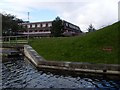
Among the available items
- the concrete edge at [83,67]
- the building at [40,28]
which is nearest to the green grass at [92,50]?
the concrete edge at [83,67]

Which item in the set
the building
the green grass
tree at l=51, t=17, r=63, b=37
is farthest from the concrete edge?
the building

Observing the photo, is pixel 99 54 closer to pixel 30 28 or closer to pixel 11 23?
pixel 11 23

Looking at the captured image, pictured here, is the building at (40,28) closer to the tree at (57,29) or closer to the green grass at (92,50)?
the tree at (57,29)

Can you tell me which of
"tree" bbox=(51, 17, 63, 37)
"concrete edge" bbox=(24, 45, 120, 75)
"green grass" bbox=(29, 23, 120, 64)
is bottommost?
"concrete edge" bbox=(24, 45, 120, 75)

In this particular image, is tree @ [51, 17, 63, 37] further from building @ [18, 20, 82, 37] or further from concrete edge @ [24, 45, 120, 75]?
concrete edge @ [24, 45, 120, 75]

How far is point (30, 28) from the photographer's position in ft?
344

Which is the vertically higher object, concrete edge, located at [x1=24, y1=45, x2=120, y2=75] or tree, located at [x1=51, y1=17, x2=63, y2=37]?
tree, located at [x1=51, y1=17, x2=63, y2=37]

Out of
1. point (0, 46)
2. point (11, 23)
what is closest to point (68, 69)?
point (0, 46)

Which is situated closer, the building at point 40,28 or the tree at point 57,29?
the tree at point 57,29

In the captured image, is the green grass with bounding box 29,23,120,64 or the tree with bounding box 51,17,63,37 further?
the tree with bounding box 51,17,63,37

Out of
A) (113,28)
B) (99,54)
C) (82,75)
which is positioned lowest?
(82,75)

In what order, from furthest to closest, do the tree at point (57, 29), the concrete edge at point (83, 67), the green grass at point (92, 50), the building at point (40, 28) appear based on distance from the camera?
the building at point (40, 28), the tree at point (57, 29), the green grass at point (92, 50), the concrete edge at point (83, 67)

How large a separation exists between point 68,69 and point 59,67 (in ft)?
4.39

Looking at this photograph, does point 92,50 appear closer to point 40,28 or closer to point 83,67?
point 83,67
